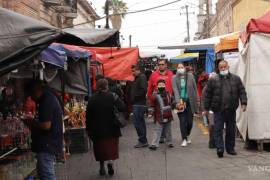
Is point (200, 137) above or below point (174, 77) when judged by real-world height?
below

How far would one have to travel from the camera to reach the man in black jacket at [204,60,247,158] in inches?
386

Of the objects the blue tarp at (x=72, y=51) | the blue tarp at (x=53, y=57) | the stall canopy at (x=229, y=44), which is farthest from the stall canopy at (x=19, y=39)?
the stall canopy at (x=229, y=44)

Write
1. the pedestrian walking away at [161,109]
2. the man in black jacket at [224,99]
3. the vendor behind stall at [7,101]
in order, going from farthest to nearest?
the pedestrian walking away at [161,109] < the man in black jacket at [224,99] < the vendor behind stall at [7,101]

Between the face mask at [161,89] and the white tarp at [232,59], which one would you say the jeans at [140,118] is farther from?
the white tarp at [232,59]

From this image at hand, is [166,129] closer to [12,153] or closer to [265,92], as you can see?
[265,92]

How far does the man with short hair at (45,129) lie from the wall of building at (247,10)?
21.0 m

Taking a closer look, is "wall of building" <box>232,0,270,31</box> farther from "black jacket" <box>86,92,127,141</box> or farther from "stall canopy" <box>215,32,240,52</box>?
"black jacket" <box>86,92,127,141</box>

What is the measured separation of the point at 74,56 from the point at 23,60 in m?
5.16

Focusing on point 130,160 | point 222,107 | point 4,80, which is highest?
point 4,80

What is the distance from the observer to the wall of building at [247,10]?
29.2 m

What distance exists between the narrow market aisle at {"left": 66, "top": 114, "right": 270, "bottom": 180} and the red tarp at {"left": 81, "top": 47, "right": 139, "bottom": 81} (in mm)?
3543

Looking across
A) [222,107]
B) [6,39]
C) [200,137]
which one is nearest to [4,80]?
[6,39]

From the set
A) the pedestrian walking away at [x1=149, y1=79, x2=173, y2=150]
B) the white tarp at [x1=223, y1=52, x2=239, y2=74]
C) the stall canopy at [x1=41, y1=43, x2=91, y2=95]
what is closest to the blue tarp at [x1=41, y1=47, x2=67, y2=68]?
the stall canopy at [x1=41, y1=43, x2=91, y2=95]

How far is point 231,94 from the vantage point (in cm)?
984
